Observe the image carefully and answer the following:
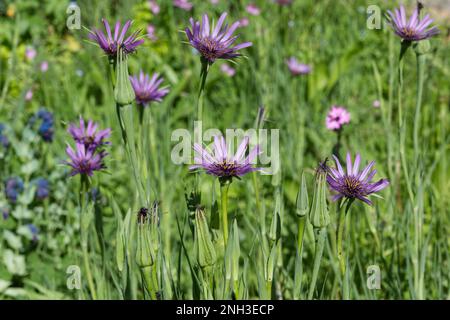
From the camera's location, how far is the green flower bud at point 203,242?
3.19 ft

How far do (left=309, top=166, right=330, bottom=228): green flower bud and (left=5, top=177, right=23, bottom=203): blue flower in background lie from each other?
1.21 metres

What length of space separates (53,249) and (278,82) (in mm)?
1171

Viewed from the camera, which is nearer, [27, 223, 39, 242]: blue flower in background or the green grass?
the green grass

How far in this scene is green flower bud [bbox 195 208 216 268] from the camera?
0.97 m

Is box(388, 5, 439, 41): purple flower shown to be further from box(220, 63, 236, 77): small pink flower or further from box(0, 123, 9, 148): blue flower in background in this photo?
box(220, 63, 236, 77): small pink flower

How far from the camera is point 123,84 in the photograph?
1.01 metres

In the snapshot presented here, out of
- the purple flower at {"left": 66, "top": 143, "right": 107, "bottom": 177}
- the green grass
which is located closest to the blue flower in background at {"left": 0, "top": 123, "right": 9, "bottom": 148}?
the green grass

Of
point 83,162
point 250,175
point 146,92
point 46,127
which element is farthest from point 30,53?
point 83,162

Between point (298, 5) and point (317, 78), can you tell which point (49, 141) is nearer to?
point (317, 78)

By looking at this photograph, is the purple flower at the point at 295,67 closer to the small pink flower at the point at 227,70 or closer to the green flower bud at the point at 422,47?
the small pink flower at the point at 227,70

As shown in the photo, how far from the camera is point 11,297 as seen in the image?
1768mm

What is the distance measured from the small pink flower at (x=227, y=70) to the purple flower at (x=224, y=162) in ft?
5.60

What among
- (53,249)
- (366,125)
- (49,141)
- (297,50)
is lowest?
(53,249)
